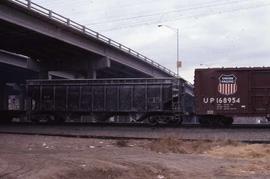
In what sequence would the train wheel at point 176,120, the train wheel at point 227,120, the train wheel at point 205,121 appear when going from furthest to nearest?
the train wheel at point 176,120 → the train wheel at point 205,121 → the train wheel at point 227,120

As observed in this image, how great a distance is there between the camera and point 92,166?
15.9 m

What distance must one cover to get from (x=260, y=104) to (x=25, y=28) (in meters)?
24.1

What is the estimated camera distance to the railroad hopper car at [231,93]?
31.7 meters

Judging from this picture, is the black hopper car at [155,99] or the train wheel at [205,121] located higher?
the black hopper car at [155,99]

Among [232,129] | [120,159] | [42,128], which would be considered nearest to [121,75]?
[42,128]

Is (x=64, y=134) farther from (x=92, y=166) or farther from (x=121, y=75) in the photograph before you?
(x=121, y=75)

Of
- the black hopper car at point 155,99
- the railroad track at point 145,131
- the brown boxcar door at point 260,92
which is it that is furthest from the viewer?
the black hopper car at point 155,99

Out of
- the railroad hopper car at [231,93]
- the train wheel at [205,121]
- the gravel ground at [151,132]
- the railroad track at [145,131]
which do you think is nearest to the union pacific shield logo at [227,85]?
the railroad hopper car at [231,93]

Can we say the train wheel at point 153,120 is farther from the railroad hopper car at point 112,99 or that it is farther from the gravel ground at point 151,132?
the gravel ground at point 151,132

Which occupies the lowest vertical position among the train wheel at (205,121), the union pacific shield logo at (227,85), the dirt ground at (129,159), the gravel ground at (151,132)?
the dirt ground at (129,159)

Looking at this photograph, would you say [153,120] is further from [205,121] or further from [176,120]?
[205,121]

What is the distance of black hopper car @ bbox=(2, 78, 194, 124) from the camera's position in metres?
36.8

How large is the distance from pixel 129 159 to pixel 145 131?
1221 cm

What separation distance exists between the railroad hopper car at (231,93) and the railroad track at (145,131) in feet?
3.87
